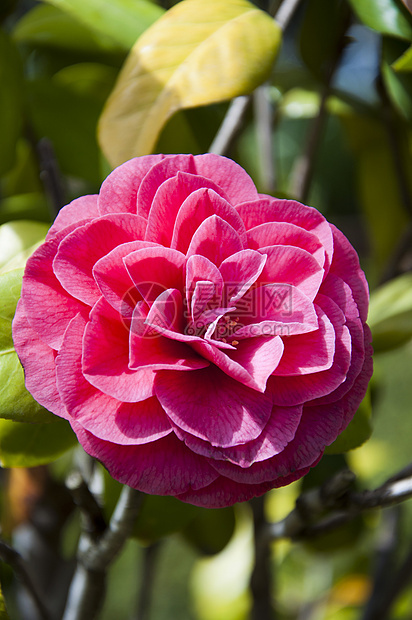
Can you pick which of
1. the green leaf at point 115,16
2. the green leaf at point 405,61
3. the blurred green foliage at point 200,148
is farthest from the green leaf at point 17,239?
the green leaf at point 405,61

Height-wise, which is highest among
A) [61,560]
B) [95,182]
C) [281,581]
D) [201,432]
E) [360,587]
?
[201,432]

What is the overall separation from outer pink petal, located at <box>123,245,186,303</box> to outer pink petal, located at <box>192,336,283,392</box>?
0.04 meters

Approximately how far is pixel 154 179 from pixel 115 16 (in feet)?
1.01

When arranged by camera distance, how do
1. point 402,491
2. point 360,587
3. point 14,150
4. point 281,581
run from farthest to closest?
point 281,581
point 360,587
point 14,150
point 402,491

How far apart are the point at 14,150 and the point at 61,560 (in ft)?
2.17

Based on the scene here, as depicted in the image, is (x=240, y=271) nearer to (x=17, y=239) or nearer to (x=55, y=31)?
(x=17, y=239)

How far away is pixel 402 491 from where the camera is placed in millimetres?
419

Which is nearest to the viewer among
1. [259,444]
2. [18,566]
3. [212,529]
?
[259,444]

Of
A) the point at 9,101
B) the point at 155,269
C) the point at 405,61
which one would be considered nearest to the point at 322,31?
the point at 405,61

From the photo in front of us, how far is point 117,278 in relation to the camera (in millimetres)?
330

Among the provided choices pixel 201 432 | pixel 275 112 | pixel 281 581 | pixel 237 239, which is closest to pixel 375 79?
pixel 275 112

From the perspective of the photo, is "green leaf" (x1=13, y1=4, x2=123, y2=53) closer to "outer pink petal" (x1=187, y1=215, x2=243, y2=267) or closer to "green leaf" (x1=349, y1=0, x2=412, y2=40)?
"green leaf" (x1=349, y1=0, x2=412, y2=40)

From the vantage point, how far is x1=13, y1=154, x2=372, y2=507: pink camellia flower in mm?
312

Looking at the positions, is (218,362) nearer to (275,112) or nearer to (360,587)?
(275,112)
